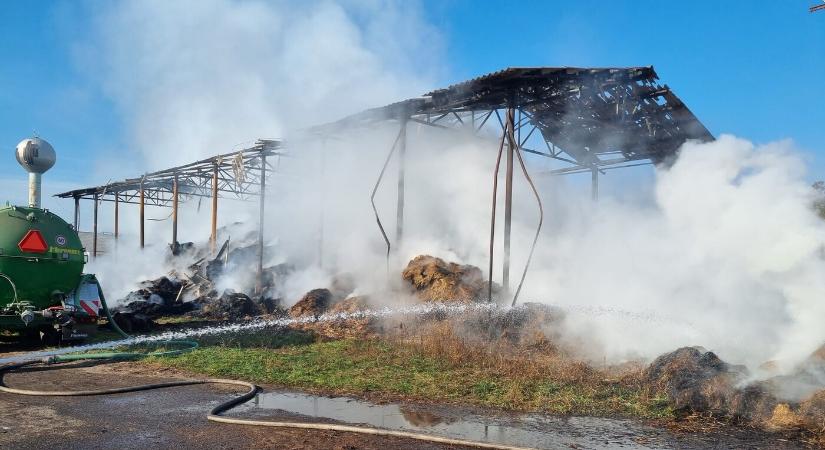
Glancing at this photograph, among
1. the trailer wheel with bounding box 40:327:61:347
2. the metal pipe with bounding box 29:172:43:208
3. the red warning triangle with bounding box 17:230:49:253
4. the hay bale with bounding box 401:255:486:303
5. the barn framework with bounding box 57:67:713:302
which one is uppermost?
the barn framework with bounding box 57:67:713:302

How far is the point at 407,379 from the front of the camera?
753 cm

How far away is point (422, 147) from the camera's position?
58.6 ft

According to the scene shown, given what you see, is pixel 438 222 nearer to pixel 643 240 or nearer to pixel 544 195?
pixel 544 195

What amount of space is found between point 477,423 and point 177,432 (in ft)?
9.03

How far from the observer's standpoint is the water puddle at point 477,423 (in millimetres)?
5152

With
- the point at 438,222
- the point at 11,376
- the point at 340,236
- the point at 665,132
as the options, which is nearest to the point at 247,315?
the point at 340,236

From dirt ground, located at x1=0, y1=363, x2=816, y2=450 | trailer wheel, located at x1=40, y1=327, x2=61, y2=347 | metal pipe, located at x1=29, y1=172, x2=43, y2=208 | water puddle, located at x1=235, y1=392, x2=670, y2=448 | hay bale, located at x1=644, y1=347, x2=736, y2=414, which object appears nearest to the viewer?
dirt ground, located at x1=0, y1=363, x2=816, y2=450

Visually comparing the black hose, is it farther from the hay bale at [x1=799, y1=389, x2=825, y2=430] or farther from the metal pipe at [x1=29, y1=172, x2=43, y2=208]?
the metal pipe at [x1=29, y1=172, x2=43, y2=208]

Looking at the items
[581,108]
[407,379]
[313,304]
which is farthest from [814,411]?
[313,304]

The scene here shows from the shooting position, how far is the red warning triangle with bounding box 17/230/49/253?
398 inches

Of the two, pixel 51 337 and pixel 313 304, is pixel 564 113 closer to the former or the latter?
pixel 313 304

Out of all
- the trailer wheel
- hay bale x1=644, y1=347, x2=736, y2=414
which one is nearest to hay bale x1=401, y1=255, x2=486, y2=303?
hay bale x1=644, y1=347, x2=736, y2=414

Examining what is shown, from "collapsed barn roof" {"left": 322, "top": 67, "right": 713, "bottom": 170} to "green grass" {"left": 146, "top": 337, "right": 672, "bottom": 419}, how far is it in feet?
16.8

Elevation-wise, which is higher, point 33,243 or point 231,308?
point 33,243
